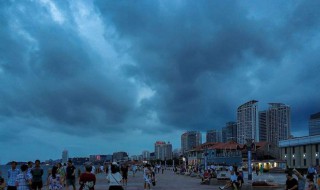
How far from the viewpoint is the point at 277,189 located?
21.7 m

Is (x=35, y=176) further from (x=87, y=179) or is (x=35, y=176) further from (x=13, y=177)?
(x=87, y=179)

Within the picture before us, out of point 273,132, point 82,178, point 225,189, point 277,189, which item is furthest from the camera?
point 273,132

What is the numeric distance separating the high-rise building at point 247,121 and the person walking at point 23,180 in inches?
6675

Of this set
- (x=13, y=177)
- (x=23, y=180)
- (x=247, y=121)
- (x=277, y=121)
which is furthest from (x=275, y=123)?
(x=13, y=177)

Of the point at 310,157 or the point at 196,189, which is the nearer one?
the point at 196,189

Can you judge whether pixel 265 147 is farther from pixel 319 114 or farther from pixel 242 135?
pixel 242 135

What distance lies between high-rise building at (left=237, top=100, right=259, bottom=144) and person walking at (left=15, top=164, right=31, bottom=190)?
170m

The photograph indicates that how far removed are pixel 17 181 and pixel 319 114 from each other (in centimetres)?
15194

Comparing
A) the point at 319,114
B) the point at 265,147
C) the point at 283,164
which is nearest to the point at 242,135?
the point at 319,114

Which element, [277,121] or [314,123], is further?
[277,121]

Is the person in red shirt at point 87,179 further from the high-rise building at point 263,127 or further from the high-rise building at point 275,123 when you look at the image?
the high-rise building at point 263,127

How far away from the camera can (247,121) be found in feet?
607

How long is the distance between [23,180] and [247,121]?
7014 inches

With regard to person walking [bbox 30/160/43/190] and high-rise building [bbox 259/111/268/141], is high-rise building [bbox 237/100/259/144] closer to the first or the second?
high-rise building [bbox 259/111/268/141]
